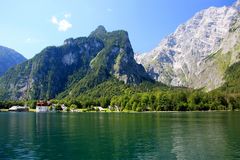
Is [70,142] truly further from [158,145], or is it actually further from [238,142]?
[238,142]

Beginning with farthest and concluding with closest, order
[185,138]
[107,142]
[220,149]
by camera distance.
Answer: [185,138] < [107,142] < [220,149]

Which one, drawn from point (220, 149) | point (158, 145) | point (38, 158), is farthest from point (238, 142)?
point (38, 158)

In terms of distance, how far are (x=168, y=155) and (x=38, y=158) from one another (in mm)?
22807

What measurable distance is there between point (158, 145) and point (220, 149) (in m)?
13.0

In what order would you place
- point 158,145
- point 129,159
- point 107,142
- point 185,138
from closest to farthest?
point 129,159
point 158,145
point 107,142
point 185,138

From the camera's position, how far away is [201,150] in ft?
218

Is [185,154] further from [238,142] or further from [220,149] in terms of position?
[238,142]

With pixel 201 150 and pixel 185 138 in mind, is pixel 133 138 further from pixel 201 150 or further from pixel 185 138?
pixel 201 150

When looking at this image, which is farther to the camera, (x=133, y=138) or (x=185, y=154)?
(x=133, y=138)

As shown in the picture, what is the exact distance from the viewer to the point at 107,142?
78875 millimetres

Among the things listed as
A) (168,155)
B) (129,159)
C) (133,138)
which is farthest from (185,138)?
→ (129,159)

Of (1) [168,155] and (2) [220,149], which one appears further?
(2) [220,149]

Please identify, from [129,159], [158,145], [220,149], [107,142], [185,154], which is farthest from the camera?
[107,142]

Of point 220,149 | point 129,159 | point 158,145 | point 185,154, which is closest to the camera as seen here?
point 129,159
